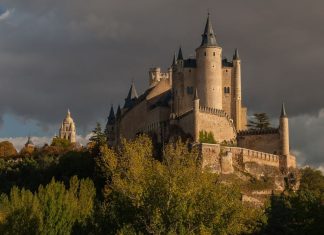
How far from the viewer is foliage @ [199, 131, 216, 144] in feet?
319

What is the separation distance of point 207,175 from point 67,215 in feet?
41.8

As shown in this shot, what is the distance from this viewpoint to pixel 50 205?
240 feet

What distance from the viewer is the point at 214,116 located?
10012 centimetres

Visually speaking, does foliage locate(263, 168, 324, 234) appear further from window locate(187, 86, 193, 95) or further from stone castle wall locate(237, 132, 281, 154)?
window locate(187, 86, 193, 95)

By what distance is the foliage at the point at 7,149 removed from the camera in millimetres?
145875

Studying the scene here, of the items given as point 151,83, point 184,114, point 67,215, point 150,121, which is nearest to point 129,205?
point 67,215

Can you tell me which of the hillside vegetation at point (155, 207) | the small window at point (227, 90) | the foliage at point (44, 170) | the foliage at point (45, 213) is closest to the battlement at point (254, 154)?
the hillside vegetation at point (155, 207)

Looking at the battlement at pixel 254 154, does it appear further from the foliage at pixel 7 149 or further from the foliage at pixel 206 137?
the foliage at pixel 7 149

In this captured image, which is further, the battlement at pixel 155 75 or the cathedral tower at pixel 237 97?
the battlement at pixel 155 75

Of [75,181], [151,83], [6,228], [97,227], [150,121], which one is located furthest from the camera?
[151,83]

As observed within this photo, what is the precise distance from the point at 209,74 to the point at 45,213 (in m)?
36.7

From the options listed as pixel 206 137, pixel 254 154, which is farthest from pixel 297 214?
pixel 206 137

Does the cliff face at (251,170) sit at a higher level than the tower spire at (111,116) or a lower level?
lower

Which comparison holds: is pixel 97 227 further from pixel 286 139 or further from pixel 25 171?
pixel 25 171
